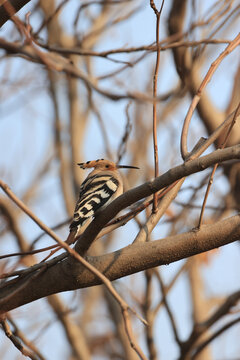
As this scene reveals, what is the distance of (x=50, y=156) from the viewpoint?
→ 8641 mm

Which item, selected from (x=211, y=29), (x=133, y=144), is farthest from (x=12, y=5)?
(x=133, y=144)

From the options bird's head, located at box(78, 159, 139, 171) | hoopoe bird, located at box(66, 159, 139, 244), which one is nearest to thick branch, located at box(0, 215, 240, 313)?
hoopoe bird, located at box(66, 159, 139, 244)

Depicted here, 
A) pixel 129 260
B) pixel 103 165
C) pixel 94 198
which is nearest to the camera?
pixel 129 260

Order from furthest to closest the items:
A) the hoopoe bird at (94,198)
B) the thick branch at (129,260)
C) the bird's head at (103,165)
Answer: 1. the bird's head at (103,165)
2. the hoopoe bird at (94,198)
3. the thick branch at (129,260)

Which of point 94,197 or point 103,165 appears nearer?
point 94,197

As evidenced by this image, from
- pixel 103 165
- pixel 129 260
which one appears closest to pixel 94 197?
pixel 129 260

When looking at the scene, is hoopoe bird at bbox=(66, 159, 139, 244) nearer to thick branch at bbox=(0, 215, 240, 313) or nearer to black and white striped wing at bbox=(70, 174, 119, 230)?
black and white striped wing at bbox=(70, 174, 119, 230)

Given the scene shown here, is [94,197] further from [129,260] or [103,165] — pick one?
[103,165]

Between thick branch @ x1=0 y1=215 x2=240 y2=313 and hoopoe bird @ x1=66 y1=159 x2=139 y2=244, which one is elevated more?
hoopoe bird @ x1=66 y1=159 x2=139 y2=244

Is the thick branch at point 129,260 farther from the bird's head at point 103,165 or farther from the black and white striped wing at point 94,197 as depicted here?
the bird's head at point 103,165

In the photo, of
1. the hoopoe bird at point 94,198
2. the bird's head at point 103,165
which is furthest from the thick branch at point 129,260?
the bird's head at point 103,165

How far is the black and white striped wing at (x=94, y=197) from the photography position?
2.54 meters

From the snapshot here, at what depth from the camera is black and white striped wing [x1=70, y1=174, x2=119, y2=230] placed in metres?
2.54

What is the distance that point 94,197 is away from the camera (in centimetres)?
278
